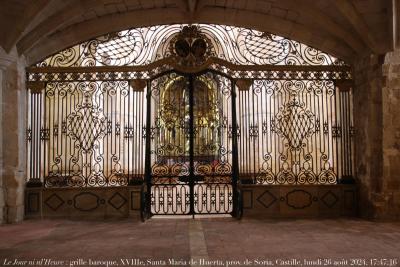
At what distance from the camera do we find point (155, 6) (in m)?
8.27

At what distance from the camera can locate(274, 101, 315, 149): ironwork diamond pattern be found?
8.33m

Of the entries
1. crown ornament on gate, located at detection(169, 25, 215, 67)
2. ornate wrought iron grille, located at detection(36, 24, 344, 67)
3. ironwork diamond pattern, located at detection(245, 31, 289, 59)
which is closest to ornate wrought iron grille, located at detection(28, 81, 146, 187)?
ornate wrought iron grille, located at detection(36, 24, 344, 67)

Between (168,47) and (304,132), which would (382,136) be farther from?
(168,47)

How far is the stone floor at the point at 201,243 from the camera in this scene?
15.0 feet

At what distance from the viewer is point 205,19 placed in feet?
28.1

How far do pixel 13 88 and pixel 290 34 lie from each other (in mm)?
5935

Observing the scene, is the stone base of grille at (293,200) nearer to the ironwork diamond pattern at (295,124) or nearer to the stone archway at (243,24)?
the stone archway at (243,24)

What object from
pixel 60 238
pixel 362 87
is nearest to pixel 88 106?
pixel 60 238

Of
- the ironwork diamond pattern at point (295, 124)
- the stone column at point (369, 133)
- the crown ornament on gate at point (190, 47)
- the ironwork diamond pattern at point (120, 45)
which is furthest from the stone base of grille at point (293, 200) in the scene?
the ironwork diamond pattern at point (120, 45)

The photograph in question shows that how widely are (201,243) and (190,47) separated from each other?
4355mm

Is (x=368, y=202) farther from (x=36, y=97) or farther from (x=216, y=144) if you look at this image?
(x=36, y=97)

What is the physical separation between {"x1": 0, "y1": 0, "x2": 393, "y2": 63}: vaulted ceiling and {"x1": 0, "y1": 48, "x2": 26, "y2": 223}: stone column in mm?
440

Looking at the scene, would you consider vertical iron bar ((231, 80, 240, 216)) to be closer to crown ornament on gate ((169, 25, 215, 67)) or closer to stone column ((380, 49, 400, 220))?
crown ornament on gate ((169, 25, 215, 67))

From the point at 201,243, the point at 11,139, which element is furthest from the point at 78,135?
the point at 201,243
